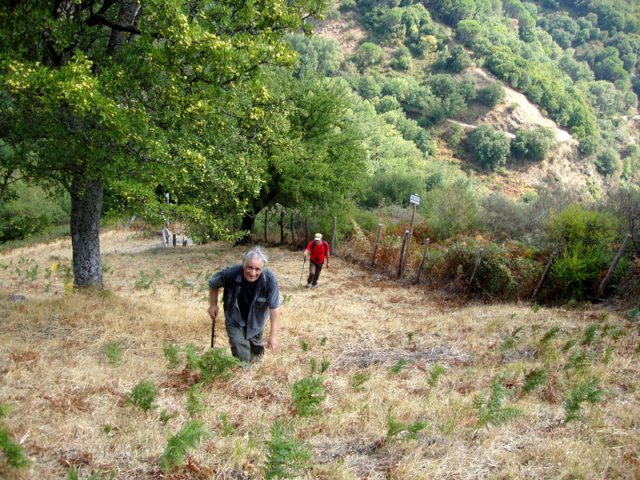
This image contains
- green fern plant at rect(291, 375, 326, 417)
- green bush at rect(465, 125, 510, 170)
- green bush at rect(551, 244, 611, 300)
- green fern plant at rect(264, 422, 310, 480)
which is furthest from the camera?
green bush at rect(465, 125, 510, 170)

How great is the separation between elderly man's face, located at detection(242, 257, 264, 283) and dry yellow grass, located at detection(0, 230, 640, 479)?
1.15m

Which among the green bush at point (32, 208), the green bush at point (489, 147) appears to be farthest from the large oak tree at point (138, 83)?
the green bush at point (489, 147)

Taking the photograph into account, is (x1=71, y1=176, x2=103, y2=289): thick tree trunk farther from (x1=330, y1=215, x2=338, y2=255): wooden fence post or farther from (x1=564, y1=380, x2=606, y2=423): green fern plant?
(x1=330, y1=215, x2=338, y2=255): wooden fence post

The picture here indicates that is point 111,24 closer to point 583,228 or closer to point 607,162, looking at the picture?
point 583,228

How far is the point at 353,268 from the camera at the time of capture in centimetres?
1652

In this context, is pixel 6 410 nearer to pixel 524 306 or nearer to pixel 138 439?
pixel 138 439

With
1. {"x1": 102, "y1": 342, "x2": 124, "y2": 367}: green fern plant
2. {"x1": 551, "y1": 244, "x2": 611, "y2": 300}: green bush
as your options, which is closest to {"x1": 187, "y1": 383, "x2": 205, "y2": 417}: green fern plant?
{"x1": 102, "y1": 342, "x2": 124, "y2": 367}: green fern plant

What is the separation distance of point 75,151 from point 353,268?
10.8 meters

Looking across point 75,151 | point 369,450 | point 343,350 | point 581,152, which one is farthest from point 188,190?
point 581,152

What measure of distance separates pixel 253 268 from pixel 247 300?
54 centimetres

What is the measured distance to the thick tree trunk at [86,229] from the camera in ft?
28.4

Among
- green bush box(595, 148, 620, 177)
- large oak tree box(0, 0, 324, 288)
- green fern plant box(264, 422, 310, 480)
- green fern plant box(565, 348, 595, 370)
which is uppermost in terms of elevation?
green bush box(595, 148, 620, 177)

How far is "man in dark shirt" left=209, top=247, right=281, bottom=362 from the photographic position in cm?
498

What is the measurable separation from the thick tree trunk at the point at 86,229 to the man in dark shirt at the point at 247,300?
479 cm
